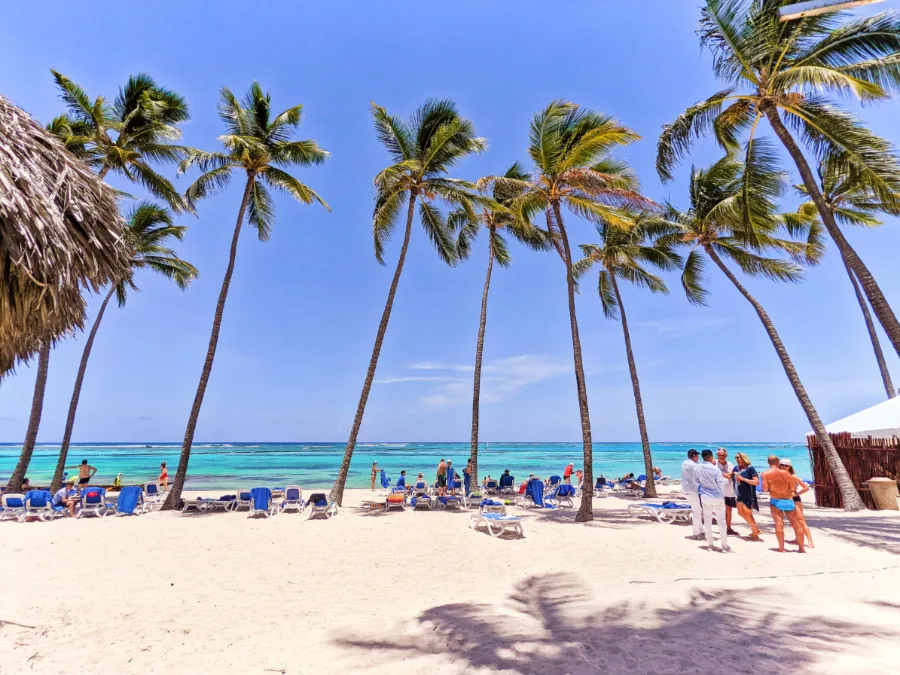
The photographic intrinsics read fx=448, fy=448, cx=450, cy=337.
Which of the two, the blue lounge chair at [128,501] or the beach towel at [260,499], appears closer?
the blue lounge chair at [128,501]

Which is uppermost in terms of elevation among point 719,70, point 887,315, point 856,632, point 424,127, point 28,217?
point 424,127

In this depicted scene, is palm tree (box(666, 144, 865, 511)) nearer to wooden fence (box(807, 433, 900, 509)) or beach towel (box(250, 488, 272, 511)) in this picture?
wooden fence (box(807, 433, 900, 509))

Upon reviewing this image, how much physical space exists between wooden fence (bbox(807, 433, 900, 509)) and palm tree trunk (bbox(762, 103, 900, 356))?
6.45 meters

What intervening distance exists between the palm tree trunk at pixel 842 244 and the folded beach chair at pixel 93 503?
60.4ft

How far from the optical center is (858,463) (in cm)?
1312

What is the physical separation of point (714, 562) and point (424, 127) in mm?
14492

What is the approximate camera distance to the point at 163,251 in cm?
1817

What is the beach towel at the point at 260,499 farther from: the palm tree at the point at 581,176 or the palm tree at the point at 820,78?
the palm tree at the point at 820,78

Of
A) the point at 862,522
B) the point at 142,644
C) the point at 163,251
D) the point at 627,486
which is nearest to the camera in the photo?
the point at 142,644

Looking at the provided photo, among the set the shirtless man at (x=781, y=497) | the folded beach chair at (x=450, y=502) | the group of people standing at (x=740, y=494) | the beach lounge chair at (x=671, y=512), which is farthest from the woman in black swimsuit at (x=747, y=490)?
the folded beach chair at (x=450, y=502)

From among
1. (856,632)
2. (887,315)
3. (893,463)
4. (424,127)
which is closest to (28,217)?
(856,632)

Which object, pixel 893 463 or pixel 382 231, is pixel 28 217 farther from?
pixel 893 463

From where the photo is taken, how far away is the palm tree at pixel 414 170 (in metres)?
14.8

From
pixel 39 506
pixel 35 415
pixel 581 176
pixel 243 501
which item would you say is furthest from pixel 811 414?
pixel 35 415
